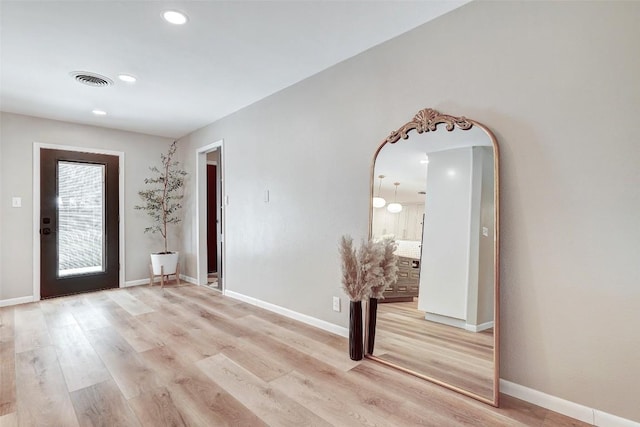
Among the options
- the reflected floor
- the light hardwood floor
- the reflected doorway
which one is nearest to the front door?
the light hardwood floor

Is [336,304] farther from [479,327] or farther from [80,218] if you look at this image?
[80,218]

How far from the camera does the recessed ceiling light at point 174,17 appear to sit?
2.11m

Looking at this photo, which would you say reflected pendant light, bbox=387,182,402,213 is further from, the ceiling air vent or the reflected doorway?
the reflected doorway

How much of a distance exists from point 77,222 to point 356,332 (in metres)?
4.35

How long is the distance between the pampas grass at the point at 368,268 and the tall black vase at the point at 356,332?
77 mm

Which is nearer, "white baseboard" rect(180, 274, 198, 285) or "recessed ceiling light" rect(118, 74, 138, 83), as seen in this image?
"recessed ceiling light" rect(118, 74, 138, 83)

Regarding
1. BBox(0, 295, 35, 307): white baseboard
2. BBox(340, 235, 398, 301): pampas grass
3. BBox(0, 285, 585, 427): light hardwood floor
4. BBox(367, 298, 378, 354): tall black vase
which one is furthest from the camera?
BBox(0, 295, 35, 307): white baseboard

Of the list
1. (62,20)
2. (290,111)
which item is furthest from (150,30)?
(290,111)

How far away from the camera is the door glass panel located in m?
4.39

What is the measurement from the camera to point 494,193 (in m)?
1.91

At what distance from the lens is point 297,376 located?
214 centimetres

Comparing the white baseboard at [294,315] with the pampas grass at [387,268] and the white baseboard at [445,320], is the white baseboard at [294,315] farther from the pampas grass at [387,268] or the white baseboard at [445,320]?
the white baseboard at [445,320]

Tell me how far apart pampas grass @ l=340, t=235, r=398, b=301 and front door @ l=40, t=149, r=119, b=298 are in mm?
4118

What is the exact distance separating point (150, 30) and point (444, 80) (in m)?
2.13
